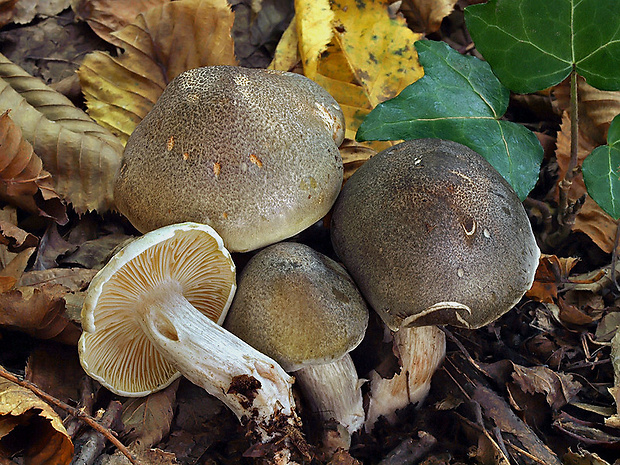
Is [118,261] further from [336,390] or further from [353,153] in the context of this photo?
[353,153]

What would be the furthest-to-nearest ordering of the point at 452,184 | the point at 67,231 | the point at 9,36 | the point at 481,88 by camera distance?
the point at 9,36 < the point at 67,231 < the point at 481,88 < the point at 452,184

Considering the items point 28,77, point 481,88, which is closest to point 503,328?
point 481,88

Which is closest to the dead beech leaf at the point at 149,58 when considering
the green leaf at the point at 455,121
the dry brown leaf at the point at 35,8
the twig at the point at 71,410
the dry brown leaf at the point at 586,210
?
the dry brown leaf at the point at 35,8

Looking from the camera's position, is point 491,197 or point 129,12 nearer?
point 491,197

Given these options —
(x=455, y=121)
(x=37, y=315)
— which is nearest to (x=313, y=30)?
(x=455, y=121)

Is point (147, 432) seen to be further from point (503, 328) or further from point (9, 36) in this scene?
point (9, 36)
